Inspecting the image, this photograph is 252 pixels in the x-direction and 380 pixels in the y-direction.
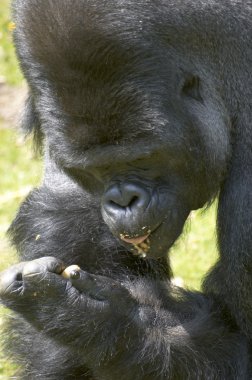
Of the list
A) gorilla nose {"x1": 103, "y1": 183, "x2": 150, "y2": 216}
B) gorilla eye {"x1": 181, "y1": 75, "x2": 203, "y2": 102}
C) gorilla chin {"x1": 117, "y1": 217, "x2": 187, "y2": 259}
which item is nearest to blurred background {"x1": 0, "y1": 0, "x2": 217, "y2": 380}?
gorilla chin {"x1": 117, "y1": 217, "x2": 187, "y2": 259}

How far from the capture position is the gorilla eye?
18.7ft

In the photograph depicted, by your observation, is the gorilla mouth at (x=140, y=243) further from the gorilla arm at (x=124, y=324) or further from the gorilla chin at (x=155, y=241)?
the gorilla arm at (x=124, y=324)

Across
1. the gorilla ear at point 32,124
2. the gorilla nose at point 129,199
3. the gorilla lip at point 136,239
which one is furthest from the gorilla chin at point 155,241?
the gorilla ear at point 32,124

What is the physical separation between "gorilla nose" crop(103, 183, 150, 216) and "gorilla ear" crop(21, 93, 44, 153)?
1444 mm

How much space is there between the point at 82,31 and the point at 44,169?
1766 mm

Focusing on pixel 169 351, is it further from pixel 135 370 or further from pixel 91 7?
pixel 91 7

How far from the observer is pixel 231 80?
18.7 feet

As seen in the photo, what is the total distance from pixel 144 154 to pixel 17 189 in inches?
196

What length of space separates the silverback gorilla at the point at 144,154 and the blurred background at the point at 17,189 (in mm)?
550

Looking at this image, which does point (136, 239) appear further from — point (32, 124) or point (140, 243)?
point (32, 124)

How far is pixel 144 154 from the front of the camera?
5.60 m

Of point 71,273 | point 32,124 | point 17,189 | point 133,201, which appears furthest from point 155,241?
point 17,189

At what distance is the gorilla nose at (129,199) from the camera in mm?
5695

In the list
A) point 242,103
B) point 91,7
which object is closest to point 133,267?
point 242,103
